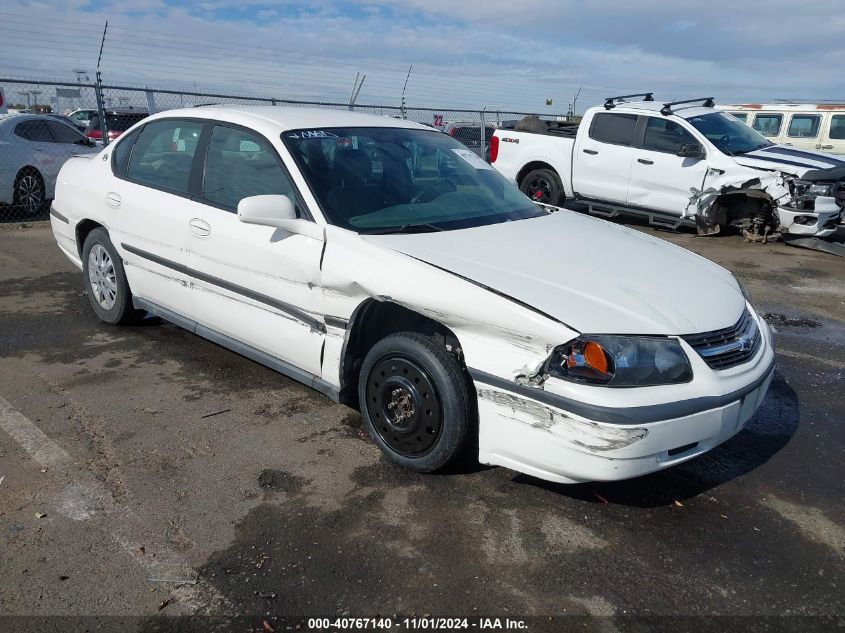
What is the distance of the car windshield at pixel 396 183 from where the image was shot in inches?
143

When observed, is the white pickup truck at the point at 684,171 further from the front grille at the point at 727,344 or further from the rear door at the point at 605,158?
the front grille at the point at 727,344

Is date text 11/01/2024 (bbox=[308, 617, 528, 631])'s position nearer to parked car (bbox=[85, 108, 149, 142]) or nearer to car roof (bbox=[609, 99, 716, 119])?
car roof (bbox=[609, 99, 716, 119])

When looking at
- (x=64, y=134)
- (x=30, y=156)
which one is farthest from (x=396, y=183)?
(x=64, y=134)

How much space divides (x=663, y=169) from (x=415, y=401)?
25.5 feet

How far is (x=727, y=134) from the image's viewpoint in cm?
985

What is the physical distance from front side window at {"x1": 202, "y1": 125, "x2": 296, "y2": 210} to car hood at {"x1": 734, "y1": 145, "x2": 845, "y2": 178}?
7.31 metres

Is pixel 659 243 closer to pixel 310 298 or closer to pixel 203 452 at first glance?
pixel 310 298

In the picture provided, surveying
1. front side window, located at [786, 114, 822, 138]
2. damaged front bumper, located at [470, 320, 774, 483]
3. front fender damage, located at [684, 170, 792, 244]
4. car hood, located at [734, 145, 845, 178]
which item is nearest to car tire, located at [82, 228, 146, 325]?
damaged front bumper, located at [470, 320, 774, 483]

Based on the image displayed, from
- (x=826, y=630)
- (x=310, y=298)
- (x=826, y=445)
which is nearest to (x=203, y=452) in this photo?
(x=310, y=298)

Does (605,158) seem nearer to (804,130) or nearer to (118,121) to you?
(804,130)

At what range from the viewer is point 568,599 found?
2.55 meters

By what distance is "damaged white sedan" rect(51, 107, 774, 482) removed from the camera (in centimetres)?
276

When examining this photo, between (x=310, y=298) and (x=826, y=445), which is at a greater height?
(x=310, y=298)

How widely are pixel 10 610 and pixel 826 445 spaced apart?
3.85 m
